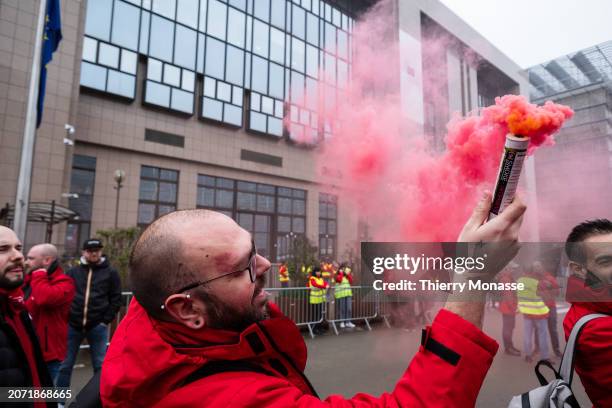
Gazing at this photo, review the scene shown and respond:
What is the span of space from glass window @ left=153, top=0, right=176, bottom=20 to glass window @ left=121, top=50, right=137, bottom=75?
267 centimetres

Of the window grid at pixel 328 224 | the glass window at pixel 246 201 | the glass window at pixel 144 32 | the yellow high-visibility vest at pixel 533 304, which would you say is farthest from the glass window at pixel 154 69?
the yellow high-visibility vest at pixel 533 304

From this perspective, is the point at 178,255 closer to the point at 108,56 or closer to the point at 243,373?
the point at 243,373

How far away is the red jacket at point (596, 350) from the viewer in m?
1.61

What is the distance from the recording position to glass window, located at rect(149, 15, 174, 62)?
16647mm

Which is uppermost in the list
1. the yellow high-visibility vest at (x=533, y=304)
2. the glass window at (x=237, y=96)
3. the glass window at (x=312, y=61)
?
the glass window at (x=312, y=61)

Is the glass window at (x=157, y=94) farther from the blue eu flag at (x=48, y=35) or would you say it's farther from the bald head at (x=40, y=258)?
the bald head at (x=40, y=258)

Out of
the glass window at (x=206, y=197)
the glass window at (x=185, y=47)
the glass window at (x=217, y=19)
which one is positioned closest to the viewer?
the glass window at (x=185, y=47)

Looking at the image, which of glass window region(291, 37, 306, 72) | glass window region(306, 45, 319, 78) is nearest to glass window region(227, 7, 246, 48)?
glass window region(291, 37, 306, 72)

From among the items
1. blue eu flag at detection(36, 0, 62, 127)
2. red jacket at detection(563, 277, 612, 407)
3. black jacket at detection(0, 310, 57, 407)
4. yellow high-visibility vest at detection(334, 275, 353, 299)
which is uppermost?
blue eu flag at detection(36, 0, 62, 127)

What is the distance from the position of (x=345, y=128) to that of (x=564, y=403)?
46.7 ft

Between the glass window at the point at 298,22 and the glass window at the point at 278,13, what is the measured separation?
0.66m

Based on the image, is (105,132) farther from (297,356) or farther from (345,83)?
(297,356)

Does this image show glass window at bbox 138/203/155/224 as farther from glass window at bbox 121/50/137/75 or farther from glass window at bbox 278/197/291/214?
glass window at bbox 278/197/291/214

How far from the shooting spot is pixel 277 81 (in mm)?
20688
